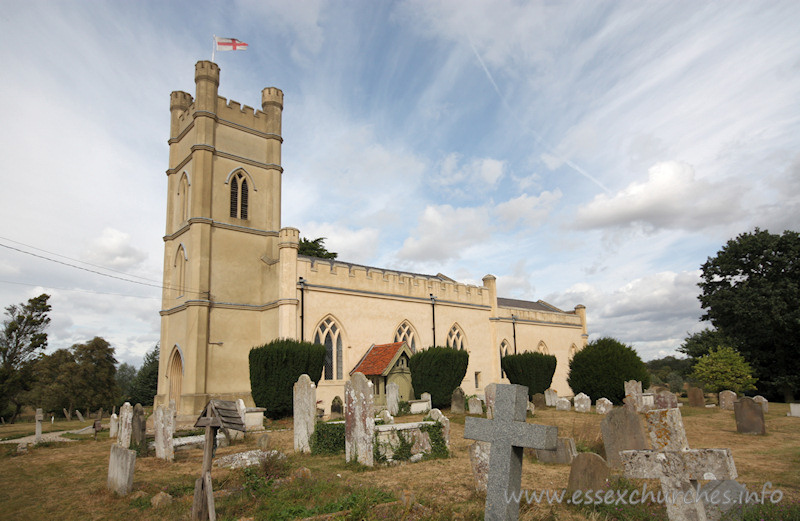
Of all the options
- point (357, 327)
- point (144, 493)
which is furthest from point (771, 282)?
point (144, 493)

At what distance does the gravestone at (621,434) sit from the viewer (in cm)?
914

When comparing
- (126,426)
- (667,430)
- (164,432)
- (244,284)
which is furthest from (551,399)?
(667,430)

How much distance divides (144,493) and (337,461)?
3.88 meters

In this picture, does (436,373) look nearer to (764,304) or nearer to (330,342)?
(330,342)

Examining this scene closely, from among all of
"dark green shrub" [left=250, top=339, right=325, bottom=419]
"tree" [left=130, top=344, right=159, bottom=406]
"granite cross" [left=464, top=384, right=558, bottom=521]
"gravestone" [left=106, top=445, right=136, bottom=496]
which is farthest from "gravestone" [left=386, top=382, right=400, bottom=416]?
"tree" [left=130, top=344, right=159, bottom=406]

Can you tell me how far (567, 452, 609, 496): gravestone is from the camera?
254 inches

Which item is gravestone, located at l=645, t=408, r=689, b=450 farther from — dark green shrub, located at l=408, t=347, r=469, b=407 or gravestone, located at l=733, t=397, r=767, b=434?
dark green shrub, located at l=408, t=347, r=469, b=407

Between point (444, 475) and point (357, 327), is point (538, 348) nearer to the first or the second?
point (357, 327)

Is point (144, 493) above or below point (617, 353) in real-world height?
below

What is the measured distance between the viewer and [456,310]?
27.1 metres

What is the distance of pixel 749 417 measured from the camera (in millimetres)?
13812

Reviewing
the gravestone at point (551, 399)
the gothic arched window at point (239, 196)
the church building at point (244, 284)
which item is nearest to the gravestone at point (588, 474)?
the church building at point (244, 284)

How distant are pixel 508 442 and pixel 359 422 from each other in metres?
5.56

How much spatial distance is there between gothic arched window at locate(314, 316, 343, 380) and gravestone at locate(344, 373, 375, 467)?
1095cm
